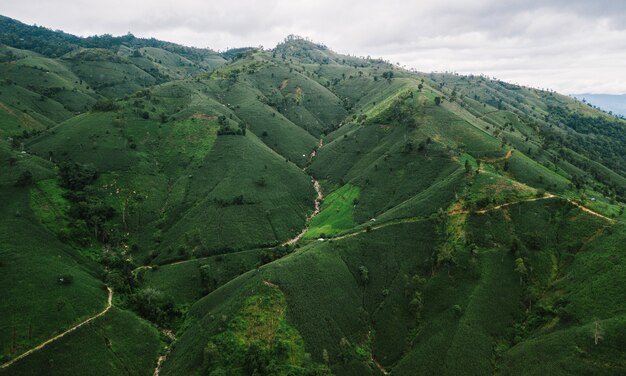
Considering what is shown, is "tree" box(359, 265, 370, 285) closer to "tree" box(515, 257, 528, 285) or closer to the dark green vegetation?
the dark green vegetation

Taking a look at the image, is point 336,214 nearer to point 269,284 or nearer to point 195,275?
point 269,284

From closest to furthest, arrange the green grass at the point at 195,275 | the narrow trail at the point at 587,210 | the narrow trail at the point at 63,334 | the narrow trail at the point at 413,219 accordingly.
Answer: the narrow trail at the point at 63,334
the narrow trail at the point at 587,210
the green grass at the point at 195,275
the narrow trail at the point at 413,219

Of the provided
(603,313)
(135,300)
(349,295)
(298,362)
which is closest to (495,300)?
(603,313)

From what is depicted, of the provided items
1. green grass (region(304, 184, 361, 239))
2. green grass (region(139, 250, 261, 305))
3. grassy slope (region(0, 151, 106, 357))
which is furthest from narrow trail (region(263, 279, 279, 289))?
grassy slope (region(0, 151, 106, 357))

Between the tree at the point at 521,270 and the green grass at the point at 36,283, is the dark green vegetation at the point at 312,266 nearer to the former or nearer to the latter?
the green grass at the point at 36,283

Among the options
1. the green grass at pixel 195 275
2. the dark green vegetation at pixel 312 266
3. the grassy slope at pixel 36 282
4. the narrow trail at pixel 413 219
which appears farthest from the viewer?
the narrow trail at pixel 413 219

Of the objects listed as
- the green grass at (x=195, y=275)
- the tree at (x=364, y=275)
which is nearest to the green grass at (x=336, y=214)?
the green grass at (x=195, y=275)

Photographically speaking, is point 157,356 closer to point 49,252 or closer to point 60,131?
point 49,252

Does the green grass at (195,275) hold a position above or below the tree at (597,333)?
below
